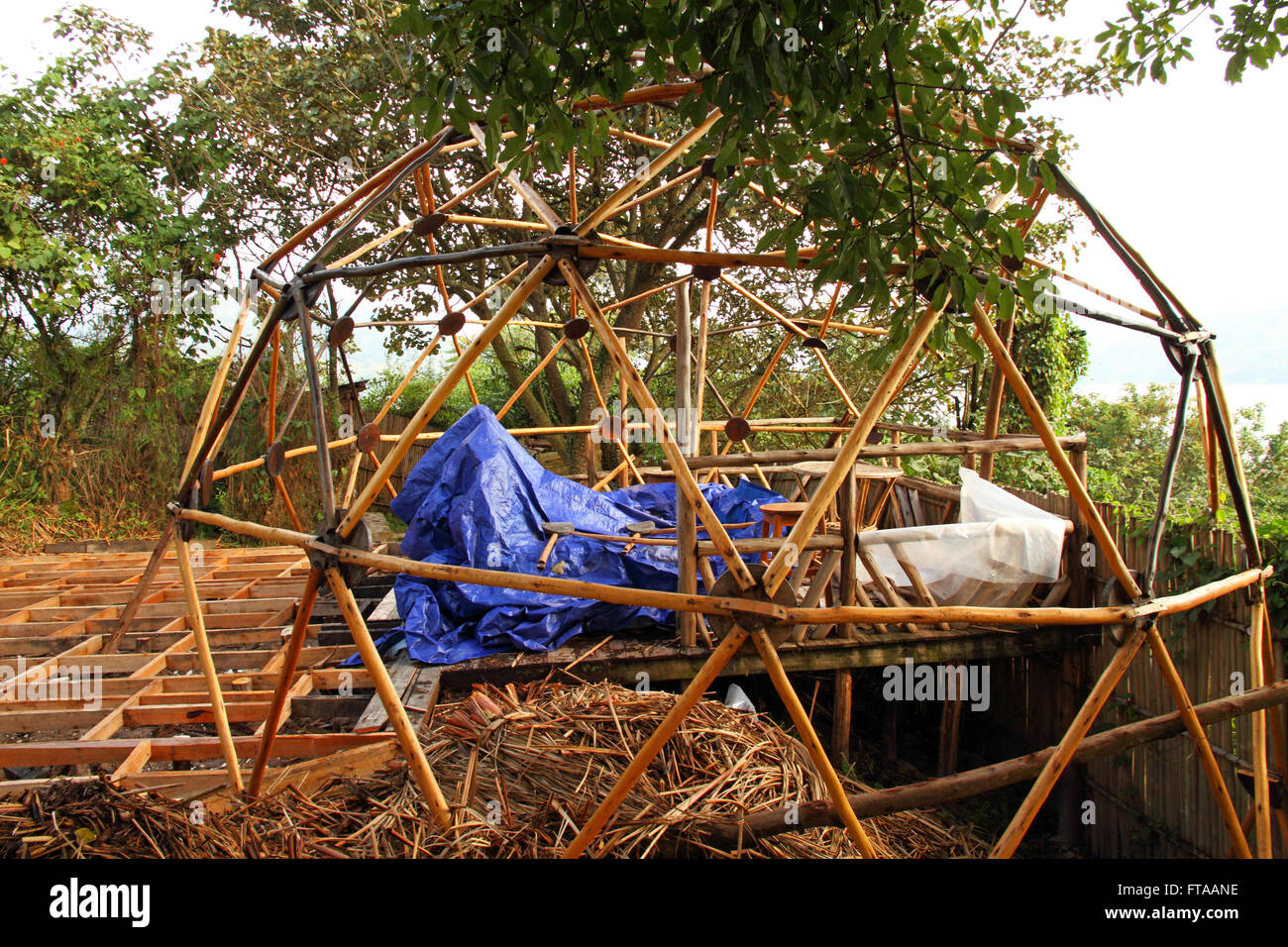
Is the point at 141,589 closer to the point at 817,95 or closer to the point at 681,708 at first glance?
the point at 681,708

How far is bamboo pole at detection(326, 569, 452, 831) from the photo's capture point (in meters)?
3.23

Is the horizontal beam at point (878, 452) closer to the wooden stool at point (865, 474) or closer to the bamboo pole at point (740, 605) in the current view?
the wooden stool at point (865, 474)

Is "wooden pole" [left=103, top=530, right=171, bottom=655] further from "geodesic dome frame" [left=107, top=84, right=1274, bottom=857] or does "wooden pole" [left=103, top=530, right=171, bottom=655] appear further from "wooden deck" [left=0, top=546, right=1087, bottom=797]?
"geodesic dome frame" [left=107, top=84, right=1274, bottom=857]

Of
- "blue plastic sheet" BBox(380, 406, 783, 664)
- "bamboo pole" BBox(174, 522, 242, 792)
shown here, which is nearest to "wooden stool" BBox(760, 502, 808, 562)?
"blue plastic sheet" BBox(380, 406, 783, 664)

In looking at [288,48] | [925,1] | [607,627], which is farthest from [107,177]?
[925,1]

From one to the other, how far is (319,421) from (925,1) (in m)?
2.66

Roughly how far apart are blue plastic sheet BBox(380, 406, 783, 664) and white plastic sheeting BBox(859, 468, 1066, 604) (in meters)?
1.51

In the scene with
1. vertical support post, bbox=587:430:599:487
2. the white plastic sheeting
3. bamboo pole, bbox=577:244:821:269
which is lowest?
the white plastic sheeting

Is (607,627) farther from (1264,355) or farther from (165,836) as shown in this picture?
(1264,355)

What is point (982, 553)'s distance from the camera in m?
6.04

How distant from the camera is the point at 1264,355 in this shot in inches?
1373

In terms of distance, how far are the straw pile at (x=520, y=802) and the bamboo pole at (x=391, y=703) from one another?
0.40 m

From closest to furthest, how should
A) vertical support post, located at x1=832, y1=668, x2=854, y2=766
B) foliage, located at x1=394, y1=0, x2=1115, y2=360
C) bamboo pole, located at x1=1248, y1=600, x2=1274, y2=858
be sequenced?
foliage, located at x1=394, y1=0, x2=1115, y2=360 < bamboo pole, located at x1=1248, y1=600, x2=1274, y2=858 < vertical support post, located at x1=832, y1=668, x2=854, y2=766

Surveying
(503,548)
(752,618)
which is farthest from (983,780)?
(503,548)
